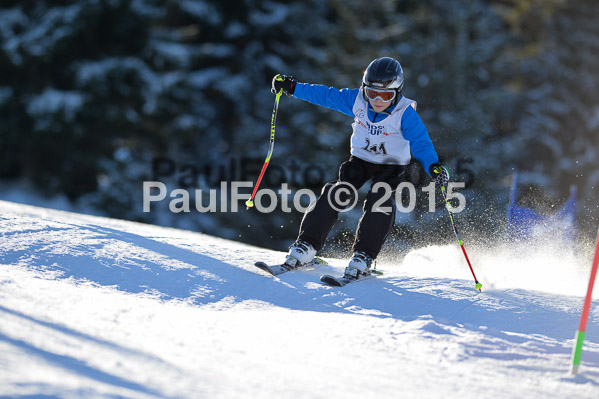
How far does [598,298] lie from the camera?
4.20 meters

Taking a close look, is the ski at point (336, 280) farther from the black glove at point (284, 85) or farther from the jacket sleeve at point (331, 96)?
the black glove at point (284, 85)

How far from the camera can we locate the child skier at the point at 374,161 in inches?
174

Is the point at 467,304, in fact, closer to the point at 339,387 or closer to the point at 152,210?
the point at 339,387

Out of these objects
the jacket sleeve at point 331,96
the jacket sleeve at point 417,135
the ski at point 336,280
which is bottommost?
the ski at point 336,280

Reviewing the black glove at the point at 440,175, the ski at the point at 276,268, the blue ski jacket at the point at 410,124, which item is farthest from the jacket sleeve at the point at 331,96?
the ski at the point at 276,268

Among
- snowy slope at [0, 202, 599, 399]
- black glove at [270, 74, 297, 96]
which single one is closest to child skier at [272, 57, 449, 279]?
snowy slope at [0, 202, 599, 399]

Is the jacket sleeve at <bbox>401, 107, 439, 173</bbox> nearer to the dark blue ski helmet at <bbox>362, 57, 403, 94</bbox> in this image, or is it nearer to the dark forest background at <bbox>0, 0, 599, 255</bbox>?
the dark blue ski helmet at <bbox>362, 57, 403, 94</bbox>

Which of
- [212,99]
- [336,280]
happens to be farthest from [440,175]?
[212,99]

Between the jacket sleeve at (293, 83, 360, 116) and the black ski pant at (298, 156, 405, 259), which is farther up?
the jacket sleeve at (293, 83, 360, 116)

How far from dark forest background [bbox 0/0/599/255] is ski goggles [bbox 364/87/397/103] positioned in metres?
9.39

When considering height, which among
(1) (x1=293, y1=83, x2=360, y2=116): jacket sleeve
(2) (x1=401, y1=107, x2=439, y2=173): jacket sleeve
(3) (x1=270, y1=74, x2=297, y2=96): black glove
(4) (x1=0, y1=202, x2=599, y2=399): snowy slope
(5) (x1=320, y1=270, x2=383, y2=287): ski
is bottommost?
(4) (x1=0, y1=202, x2=599, y2=399): snowy slope

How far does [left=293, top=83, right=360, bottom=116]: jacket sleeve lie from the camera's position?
478 cm

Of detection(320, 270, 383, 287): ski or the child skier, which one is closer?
detection(320, 270, 383, 287): ski

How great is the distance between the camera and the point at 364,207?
4617mm
